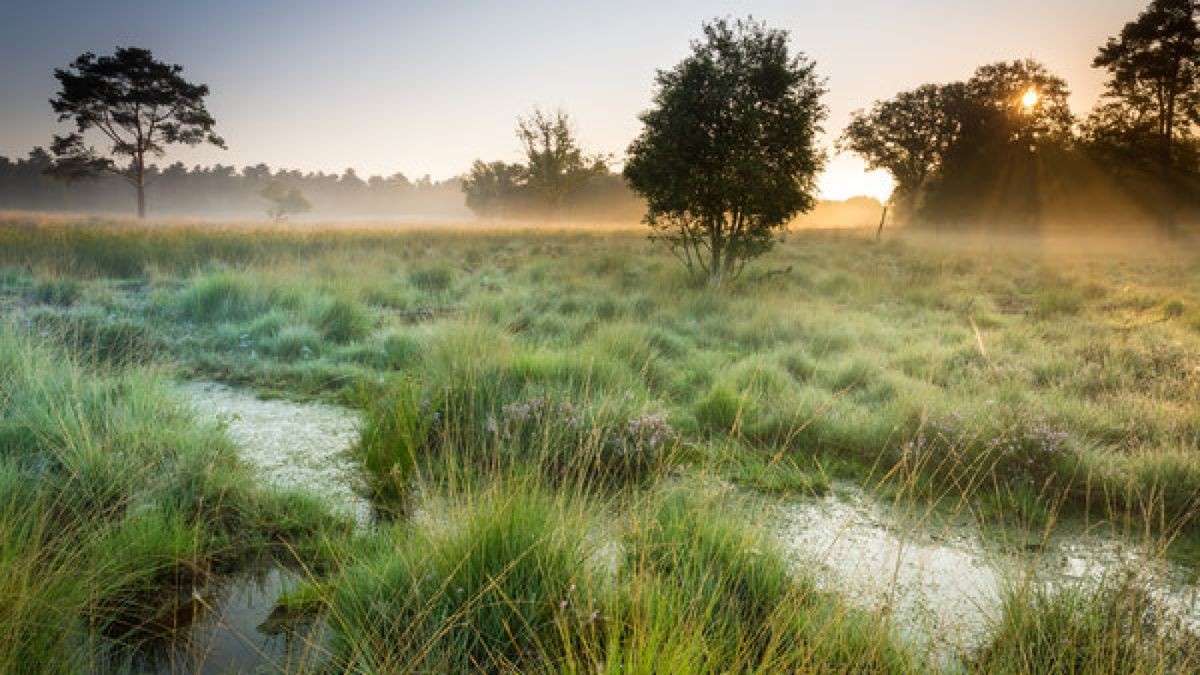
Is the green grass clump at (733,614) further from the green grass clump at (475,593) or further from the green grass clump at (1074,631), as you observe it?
the green grass clump at (1074,631)

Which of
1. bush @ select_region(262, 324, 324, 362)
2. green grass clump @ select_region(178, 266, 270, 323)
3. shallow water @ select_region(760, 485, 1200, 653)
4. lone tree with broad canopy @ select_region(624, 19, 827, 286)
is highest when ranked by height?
lone tree with broad canopy @ select_region(624, 19, 827, 286)

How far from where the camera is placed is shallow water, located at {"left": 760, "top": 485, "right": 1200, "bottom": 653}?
2461 millimetres

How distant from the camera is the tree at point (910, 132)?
3472cm

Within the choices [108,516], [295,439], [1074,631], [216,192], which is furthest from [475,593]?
[216,192]

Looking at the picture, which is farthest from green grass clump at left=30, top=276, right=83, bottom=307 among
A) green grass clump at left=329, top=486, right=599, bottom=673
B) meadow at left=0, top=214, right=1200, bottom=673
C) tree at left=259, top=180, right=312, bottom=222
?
tree at left=259, top=180, right=312, bottom=222

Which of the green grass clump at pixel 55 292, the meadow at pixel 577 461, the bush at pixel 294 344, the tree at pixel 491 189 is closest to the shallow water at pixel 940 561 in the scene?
the meadow at pixel 577 461

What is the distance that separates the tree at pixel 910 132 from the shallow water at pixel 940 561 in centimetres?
3596

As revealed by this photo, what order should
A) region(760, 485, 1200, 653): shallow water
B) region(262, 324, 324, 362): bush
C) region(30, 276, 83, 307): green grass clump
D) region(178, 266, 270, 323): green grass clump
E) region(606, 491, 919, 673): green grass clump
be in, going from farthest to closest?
region(30, 276, 83, 307): green grass clump → region(178, 266, 270, 323): green grass clump → region(262, 324, 324, 362): bush → region(760, 485, 1200, 653): shallow water → region(606, 491, 919, 673): green grass clump

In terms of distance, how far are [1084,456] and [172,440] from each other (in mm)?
5938

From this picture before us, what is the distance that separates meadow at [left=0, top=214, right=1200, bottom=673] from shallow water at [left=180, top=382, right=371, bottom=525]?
18 centimetres

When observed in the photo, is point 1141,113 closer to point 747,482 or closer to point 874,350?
point 874,350

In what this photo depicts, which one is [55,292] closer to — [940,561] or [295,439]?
[295,439]

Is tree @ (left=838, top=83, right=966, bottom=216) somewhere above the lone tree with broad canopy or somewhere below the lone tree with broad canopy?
above

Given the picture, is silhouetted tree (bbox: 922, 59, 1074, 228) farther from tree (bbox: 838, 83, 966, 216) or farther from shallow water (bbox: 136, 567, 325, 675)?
shallow water (bbox: 136, 567, 325, 675)
